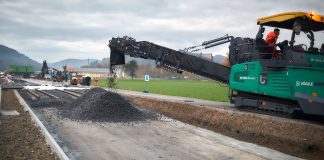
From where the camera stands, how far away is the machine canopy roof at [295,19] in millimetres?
11055

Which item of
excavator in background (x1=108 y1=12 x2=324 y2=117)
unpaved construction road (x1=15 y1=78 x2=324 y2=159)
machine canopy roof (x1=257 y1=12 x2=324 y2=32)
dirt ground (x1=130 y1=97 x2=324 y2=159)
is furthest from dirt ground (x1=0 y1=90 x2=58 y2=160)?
machine canopy roof (x1=257 y1=12 x2=324 y2=32)

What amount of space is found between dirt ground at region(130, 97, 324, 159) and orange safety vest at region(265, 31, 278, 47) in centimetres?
264

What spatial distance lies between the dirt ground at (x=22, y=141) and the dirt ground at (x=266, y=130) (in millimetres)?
5657

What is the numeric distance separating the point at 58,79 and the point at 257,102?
43.7m

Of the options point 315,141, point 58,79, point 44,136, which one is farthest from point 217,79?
point 58,79

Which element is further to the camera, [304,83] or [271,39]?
[271,39]

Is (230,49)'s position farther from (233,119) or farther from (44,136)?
(44,136)

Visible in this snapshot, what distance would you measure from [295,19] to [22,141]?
9.35 m

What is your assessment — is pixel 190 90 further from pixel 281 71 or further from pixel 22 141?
pixel 22 141

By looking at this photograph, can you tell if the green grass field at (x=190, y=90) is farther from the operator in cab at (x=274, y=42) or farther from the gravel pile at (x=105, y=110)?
the gravel pile at (x=105, y=110)

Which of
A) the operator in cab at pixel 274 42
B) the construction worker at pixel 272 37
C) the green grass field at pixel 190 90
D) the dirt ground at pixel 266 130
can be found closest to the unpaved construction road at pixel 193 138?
the dirt ground at pixel 266 130

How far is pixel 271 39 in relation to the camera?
39.4 ft

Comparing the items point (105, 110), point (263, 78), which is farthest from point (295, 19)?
point (105, 110)

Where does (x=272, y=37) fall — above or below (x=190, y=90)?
above
